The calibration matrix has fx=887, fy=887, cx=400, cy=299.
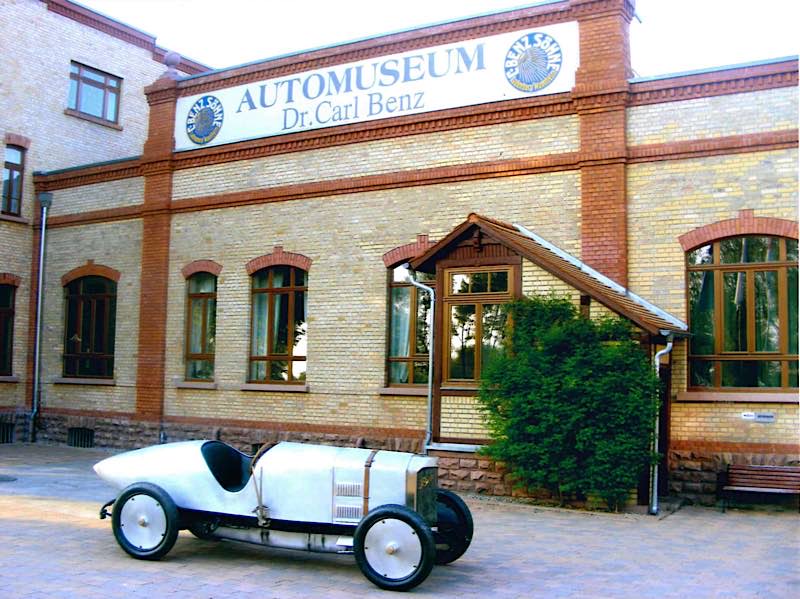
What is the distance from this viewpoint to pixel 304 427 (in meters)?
15.8

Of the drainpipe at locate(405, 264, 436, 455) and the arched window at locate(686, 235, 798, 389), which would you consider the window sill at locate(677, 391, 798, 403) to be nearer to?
the arched window at locate(686, 235, 798, 389)

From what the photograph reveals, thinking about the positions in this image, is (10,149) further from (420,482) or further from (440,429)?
(420,482)

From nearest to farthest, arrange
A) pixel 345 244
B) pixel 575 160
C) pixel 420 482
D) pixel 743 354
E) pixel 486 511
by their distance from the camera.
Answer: pixel 420 482, pixel 486 511, pixel 743 354, pixel 575 160, pixel 345 244

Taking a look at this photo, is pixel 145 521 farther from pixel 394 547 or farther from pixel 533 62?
pixel 533 62

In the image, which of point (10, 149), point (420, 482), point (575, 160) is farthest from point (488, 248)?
point (10, 149)

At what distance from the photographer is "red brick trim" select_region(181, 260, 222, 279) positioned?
17.3 metres

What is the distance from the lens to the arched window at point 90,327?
19.0 metres

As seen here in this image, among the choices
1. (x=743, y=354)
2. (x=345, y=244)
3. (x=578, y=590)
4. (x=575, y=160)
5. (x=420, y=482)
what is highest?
(x=575, y=160)

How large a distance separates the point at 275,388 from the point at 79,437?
572cm

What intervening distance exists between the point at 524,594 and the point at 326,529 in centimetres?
181

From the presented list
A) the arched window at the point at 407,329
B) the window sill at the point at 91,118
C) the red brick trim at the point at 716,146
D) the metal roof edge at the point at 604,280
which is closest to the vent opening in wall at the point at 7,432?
the window sill at the point at 91,118

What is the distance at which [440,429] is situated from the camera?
1310 cm

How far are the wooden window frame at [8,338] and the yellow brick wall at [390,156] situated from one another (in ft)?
17.3

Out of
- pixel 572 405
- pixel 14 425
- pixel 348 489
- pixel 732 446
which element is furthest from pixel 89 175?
pixel 732 446
